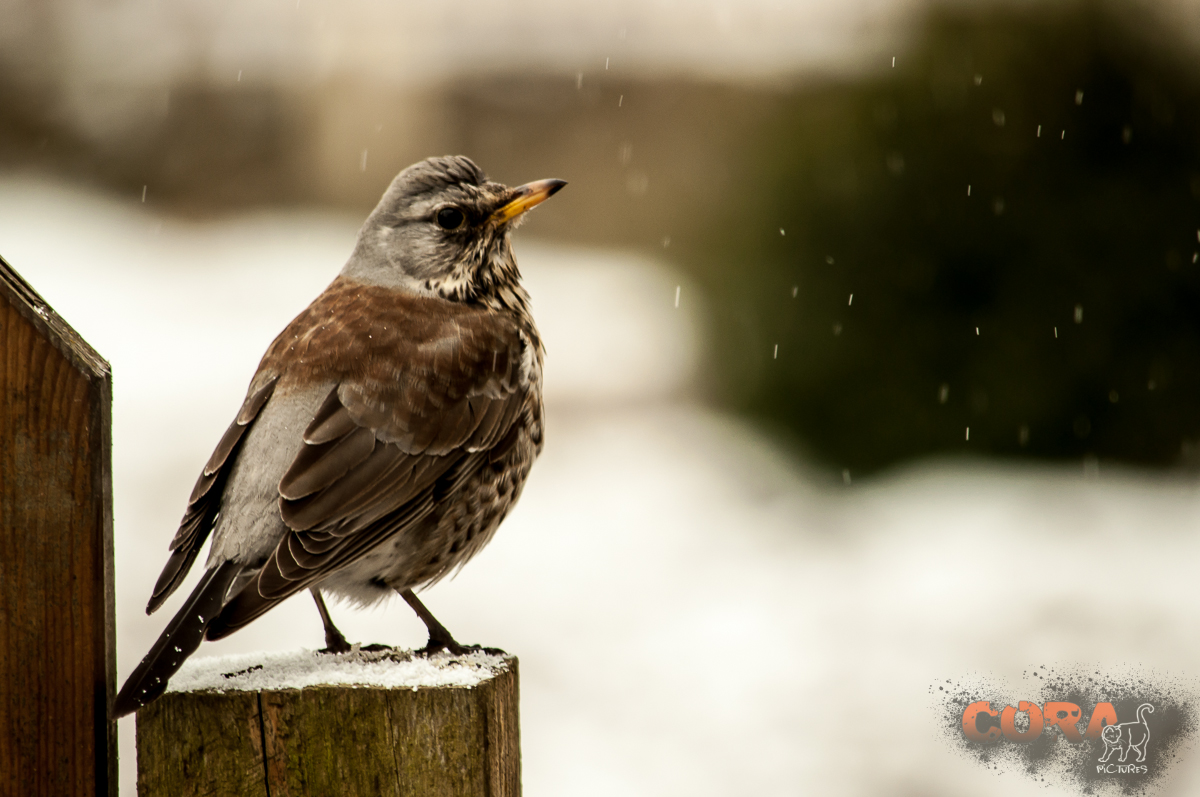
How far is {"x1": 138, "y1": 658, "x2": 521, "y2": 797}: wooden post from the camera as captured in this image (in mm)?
1700

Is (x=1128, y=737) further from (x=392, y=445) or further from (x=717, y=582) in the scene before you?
(x=392, y=445)

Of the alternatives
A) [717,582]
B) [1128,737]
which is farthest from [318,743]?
[717,582]

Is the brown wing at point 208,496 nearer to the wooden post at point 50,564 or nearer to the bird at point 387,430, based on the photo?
the bird at point 387,430

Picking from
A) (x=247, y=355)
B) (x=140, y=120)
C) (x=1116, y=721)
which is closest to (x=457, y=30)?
(x=140, y=120)

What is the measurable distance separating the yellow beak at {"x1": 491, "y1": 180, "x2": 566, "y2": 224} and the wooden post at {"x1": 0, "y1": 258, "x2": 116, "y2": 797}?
1.59m

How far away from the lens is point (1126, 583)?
19.6 ft

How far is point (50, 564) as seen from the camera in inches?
62.4

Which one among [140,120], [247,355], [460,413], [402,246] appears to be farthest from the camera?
[140,120]

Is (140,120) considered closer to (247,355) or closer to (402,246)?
(247,355)

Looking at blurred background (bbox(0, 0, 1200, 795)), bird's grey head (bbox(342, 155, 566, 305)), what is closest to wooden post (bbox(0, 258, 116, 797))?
bird's grey head (bbox(342, 155, 566, 305))

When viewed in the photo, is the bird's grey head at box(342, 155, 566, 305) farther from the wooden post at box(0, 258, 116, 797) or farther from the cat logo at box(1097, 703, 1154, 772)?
the cat logo at box(1097, 703, 1154, 772)

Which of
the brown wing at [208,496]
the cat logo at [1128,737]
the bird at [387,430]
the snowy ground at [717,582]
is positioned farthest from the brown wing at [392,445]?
the cat logo at [1128,737]

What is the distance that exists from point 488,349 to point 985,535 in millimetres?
4521

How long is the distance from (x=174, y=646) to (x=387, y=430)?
866 mm
